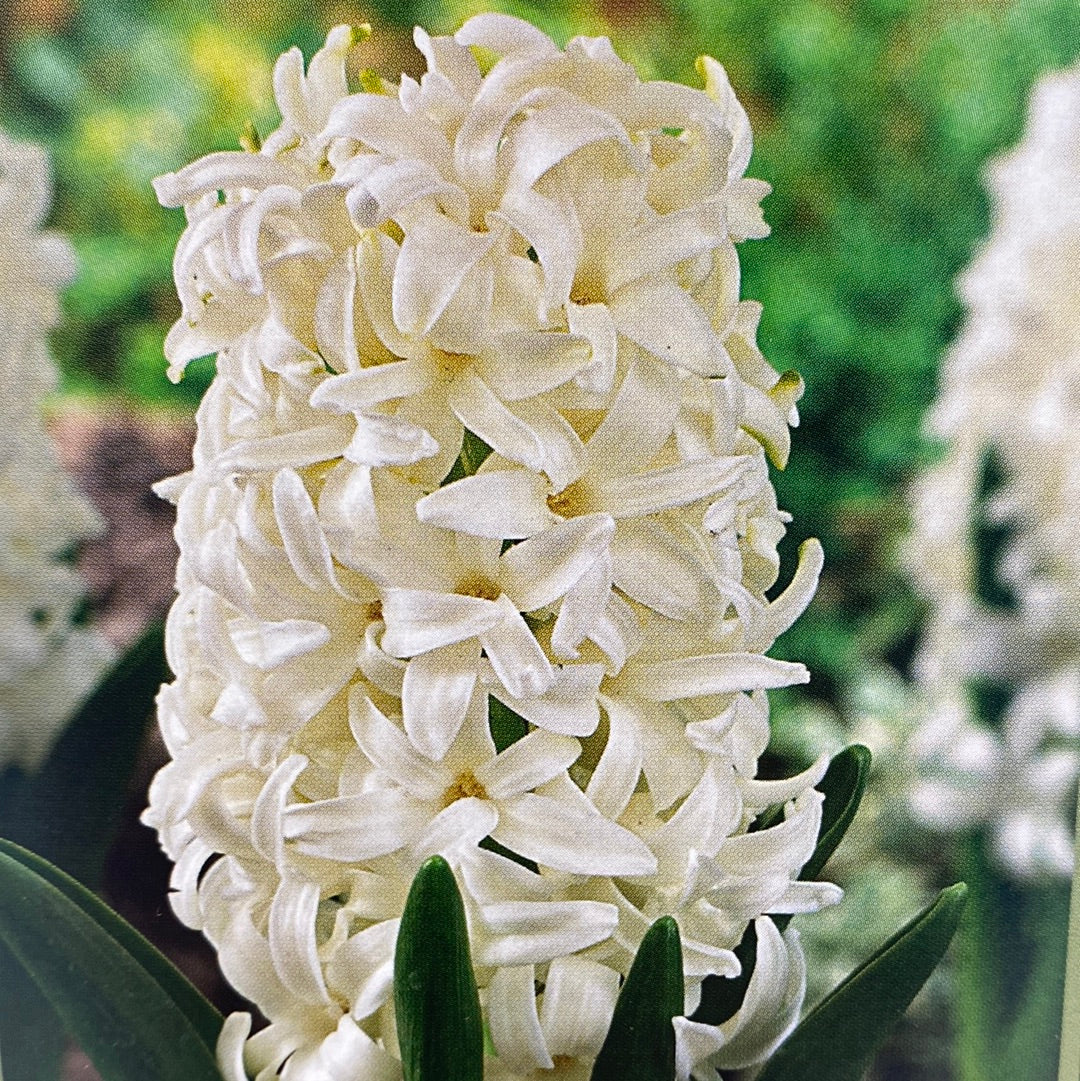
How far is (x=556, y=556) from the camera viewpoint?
414 mm

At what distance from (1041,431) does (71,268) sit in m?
0.53

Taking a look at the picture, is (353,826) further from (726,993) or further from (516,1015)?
(726,993)

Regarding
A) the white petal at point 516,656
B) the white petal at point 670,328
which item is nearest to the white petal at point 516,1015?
the white petal at point 516,656

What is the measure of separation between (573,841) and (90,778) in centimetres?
39

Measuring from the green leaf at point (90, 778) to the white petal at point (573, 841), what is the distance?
1.06 feet

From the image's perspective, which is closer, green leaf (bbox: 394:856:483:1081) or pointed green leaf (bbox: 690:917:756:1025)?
green leaf (bbox: 394:856:483:1081)

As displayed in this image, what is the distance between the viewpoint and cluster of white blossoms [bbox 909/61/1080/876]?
2.18ft

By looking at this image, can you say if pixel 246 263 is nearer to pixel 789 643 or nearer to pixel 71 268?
pixel 71 268

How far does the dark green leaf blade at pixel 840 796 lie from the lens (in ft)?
1.80

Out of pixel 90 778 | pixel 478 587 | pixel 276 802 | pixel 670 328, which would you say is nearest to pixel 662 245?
pixel 670 328

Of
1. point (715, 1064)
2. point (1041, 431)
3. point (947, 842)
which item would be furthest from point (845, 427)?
point (715, 1064)

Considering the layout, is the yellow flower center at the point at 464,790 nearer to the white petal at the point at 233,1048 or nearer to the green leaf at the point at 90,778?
the white petal at the point at 233,1048

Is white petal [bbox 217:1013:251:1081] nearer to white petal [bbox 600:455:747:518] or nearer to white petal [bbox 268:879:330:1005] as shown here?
white petal [bbox 268:879:330:1005]

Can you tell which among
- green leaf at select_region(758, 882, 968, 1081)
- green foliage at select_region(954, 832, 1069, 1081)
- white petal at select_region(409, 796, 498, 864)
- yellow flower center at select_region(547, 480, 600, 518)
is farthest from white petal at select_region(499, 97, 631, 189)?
green foliage at select_region(954, 832, 1069, 1081)
